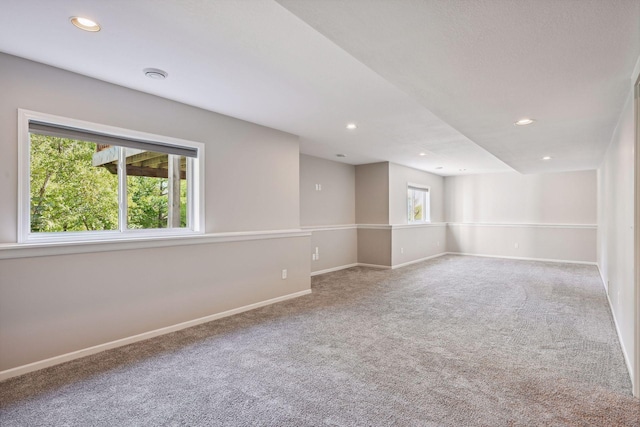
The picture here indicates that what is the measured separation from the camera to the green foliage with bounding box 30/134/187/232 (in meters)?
2.54

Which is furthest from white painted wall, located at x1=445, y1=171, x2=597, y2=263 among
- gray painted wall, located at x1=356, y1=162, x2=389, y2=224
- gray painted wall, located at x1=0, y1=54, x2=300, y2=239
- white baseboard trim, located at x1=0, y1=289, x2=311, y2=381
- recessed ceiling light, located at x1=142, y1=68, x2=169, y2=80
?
recessed ceiling light, located at x1=142, y1=68, x2=169, y2=80

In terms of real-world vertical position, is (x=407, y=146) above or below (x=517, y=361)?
above

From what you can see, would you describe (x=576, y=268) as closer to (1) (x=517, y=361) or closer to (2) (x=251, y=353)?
(1) (x=517, y=361)

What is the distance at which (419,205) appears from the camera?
27.9ft

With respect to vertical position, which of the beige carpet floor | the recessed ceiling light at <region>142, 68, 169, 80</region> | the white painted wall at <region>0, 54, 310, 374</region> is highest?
the recessed ceiling light at <region>142, 68, 169, 80</region>

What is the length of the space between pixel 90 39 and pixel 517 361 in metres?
3.79

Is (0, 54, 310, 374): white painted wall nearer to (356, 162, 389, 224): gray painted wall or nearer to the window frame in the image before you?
the window frame

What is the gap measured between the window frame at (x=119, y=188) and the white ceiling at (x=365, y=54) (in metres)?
0.41

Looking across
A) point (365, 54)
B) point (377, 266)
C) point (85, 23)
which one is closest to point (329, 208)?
point (377, 266)

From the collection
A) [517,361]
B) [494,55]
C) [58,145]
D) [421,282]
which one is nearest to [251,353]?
[517,361]

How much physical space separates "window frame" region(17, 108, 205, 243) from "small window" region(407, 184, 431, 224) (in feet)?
19.0

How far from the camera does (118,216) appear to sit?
2971mm

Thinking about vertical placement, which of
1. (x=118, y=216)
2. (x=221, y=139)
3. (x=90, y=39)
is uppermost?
(x=90, y=39)

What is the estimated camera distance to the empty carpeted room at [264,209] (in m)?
1.78
